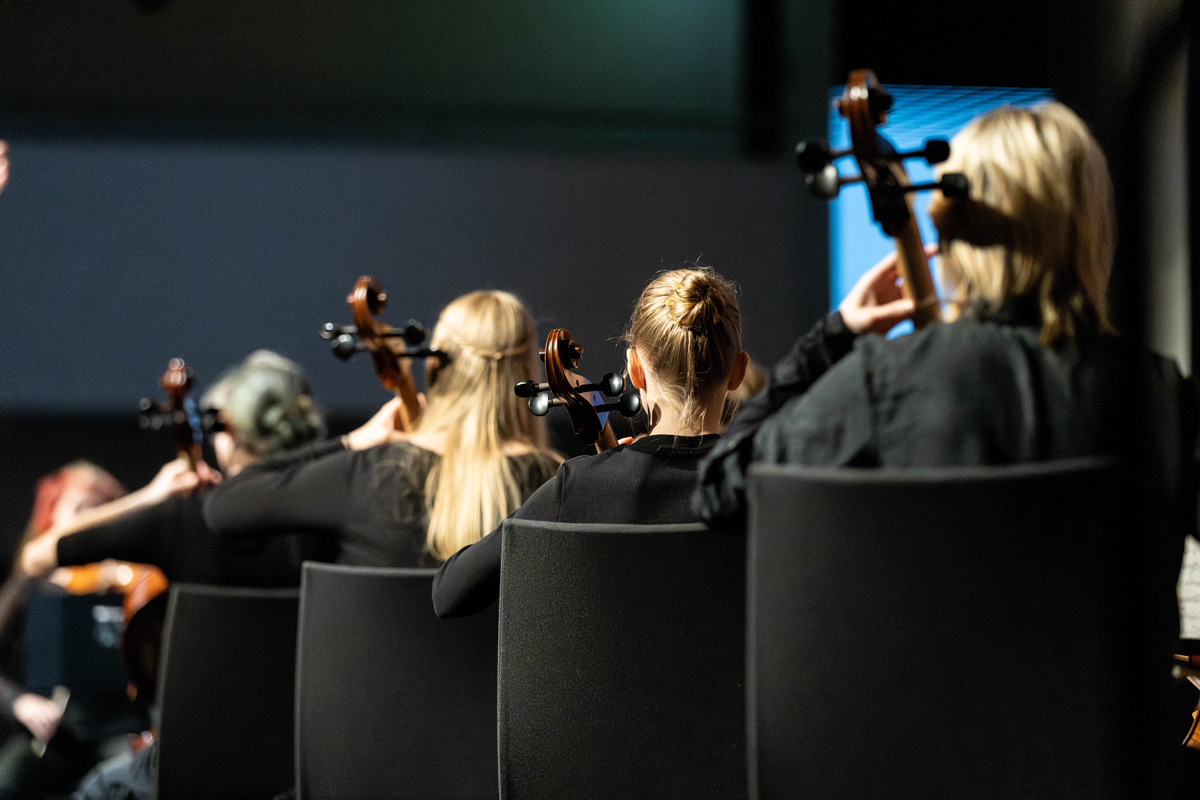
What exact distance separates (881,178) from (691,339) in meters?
0.31

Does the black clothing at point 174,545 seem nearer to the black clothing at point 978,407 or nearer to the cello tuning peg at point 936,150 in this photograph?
the black clothing at point 978,407

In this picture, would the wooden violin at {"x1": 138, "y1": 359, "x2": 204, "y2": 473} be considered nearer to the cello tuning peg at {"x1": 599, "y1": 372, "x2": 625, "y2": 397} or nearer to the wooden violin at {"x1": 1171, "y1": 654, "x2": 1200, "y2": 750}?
the cello tuning peg at {"x1": 599, "y1": 372, "x2": 625, "y2": 397}

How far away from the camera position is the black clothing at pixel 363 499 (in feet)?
5.27

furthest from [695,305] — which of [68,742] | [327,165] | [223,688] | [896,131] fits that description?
[327,165]

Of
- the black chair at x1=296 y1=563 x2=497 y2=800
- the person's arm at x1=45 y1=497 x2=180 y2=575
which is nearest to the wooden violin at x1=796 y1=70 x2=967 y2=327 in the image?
the black chair at x1=296 y1=563 x2=497 y2=800

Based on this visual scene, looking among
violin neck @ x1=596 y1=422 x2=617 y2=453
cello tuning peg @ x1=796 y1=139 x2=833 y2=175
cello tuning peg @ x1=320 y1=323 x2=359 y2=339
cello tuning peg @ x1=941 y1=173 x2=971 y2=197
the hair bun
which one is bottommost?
violin neck @ x1=596 y1=422 x2=617 y2=453

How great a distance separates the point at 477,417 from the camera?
163cm

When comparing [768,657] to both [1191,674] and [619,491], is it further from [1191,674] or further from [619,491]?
[1191,674]

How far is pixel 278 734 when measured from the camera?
67.4 inches

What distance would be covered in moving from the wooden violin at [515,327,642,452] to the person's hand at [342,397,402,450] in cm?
44

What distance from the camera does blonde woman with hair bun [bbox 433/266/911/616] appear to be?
1.16 metres

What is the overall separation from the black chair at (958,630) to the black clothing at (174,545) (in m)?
1.30

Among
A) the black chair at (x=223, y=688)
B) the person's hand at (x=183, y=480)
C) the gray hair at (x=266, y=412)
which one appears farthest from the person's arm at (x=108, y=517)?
the black chair at (x=223, y=688)

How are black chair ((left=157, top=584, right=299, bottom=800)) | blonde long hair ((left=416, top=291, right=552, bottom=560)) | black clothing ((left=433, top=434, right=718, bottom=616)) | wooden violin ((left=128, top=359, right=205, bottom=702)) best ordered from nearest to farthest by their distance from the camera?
black clothing ((left=433, top=434, right=718, bottom=616)) → blonde long hair ((left=416, top=291, right=552, bottom=560)) → black chair ((left=157, top=584, right=299, bottom=800)) → wooden violin ((left=128, top=359, right=205, bottom=702))
